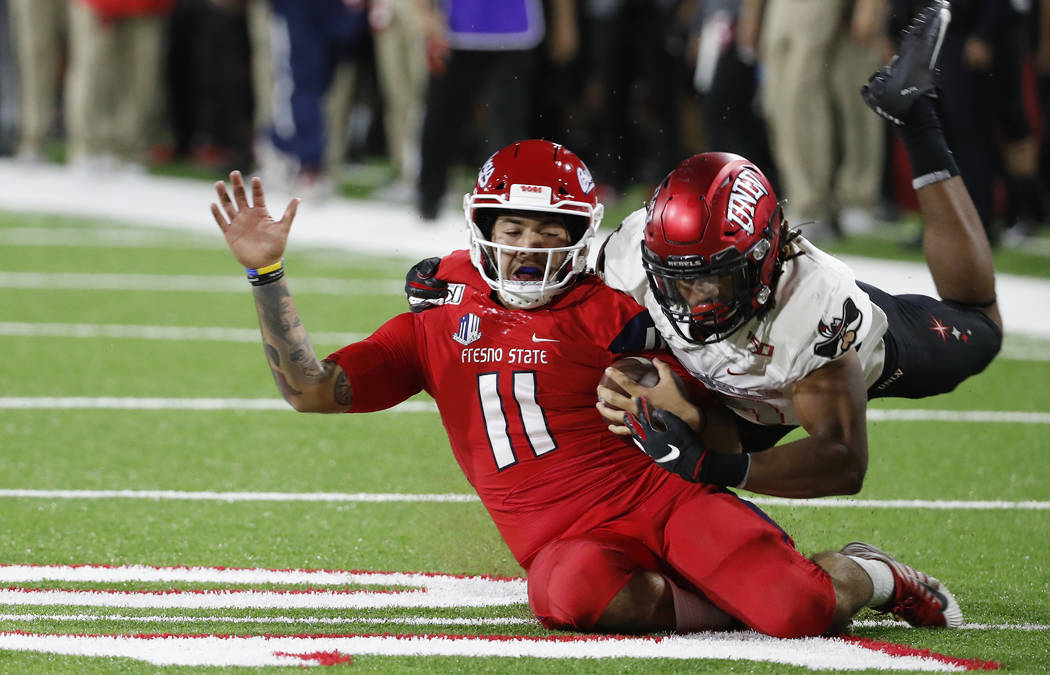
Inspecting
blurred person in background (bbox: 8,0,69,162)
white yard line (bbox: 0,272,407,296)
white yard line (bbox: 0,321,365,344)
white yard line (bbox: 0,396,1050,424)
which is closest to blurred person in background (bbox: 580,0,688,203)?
white yard line (bbox: 0,272,407,296)

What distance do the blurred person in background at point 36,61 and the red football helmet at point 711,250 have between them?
9.73 metres

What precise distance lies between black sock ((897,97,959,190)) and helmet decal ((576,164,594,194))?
1.27 m

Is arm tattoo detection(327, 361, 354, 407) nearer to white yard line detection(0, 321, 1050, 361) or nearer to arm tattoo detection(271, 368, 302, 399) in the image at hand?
arm tattoo detection(271, 368, 302, 399)

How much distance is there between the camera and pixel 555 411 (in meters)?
3.48

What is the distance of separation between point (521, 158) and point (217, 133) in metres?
10.8

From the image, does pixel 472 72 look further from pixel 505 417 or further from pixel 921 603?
pixel 921 603

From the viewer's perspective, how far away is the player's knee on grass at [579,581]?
3223 millimetres

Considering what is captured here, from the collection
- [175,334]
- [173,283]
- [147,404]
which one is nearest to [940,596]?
[147,404]

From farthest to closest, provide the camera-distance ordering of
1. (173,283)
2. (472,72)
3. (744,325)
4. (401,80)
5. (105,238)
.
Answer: (401,80), (105,238), (472,72), (173,283), (744,325)

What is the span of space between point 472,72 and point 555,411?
Result: 579cm

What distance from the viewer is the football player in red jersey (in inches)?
129

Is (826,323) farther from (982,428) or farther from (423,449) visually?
(982,428)

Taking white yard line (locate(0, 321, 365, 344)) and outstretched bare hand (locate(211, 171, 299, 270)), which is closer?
outstretched bare hand (locate(211, 171, 299, 270))

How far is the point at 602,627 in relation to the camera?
327 centimetres
